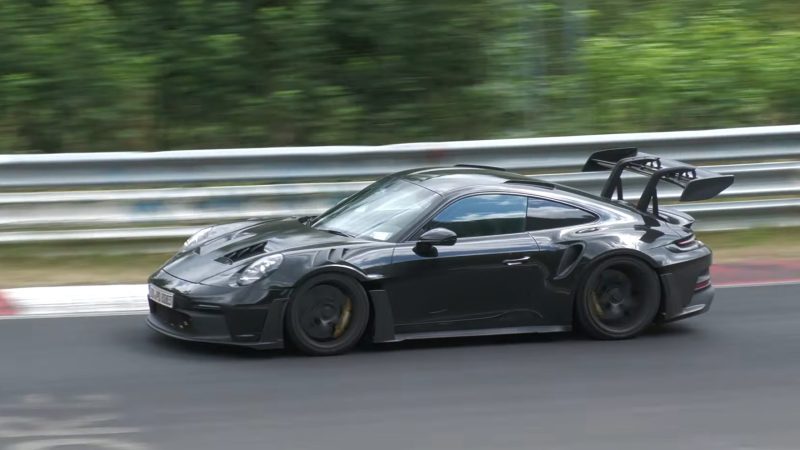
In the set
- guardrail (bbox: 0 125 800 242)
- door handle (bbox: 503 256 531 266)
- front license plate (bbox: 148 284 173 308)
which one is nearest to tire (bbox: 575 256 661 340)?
door handle (bbox: 503 256 531 266)

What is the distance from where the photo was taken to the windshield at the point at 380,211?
25.5 feet

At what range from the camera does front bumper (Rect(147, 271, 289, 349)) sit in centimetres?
714

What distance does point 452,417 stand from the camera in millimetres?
6270

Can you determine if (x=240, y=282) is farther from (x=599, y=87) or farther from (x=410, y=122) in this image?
(x=599, y=87)

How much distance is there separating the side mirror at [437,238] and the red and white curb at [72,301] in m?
2.63

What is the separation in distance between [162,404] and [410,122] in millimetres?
7826

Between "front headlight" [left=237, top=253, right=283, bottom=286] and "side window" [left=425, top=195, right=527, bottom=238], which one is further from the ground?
"side window" [left=425, top=195, right=527, bottom=238]

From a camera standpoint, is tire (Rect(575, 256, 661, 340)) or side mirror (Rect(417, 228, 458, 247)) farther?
tire (Rect(575, 256, 661, 340))

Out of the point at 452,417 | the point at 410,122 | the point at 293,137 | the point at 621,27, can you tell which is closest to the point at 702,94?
the point at 621,27

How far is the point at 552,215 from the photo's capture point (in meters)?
8.05

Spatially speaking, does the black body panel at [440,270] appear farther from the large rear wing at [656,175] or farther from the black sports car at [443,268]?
the large rear wing at [656,175]

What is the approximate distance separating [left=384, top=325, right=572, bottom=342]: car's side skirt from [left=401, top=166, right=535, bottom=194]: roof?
1.00 m

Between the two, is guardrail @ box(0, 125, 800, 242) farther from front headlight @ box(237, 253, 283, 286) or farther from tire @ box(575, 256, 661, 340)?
front headlight @ box(237, 253, 283, 286)

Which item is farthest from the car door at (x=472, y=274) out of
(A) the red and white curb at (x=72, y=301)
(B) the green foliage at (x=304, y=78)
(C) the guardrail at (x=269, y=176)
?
(B) the green foliage at (x=304, y=78)
